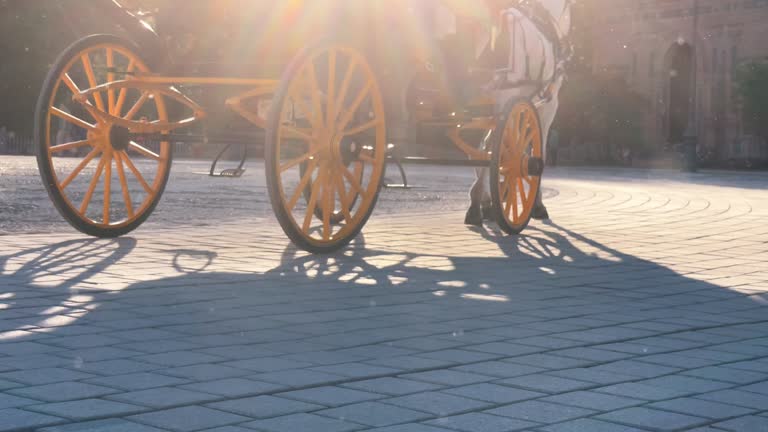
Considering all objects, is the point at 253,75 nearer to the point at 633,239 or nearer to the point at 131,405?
the point at 633,239

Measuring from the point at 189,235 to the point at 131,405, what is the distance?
18.3 feet

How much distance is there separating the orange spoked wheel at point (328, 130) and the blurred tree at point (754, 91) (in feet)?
111

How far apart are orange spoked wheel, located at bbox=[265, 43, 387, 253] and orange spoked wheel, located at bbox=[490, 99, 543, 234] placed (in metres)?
1.39

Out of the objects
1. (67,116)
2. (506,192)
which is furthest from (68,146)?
(506,192)

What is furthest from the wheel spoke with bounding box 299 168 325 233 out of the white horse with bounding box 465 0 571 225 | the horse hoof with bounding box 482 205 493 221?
the horse hoof with bounding box 482 205 493 221

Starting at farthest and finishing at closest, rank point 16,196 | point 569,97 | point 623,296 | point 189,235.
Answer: point 569,97 → point 16,196 → point 189,235 → point 623,296

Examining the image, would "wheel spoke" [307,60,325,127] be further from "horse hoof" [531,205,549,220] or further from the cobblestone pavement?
"horse hoof" [531,205,549,220]

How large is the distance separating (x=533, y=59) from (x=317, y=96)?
3.19m

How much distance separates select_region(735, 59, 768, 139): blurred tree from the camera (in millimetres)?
40312

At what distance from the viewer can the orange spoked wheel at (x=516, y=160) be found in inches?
381

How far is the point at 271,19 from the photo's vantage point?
8305mm

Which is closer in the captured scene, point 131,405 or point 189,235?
point 131,405

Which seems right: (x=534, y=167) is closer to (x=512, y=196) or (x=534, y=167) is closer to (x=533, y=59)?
(x=512, y=196)

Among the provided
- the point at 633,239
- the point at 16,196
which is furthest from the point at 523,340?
the point at 16,196
